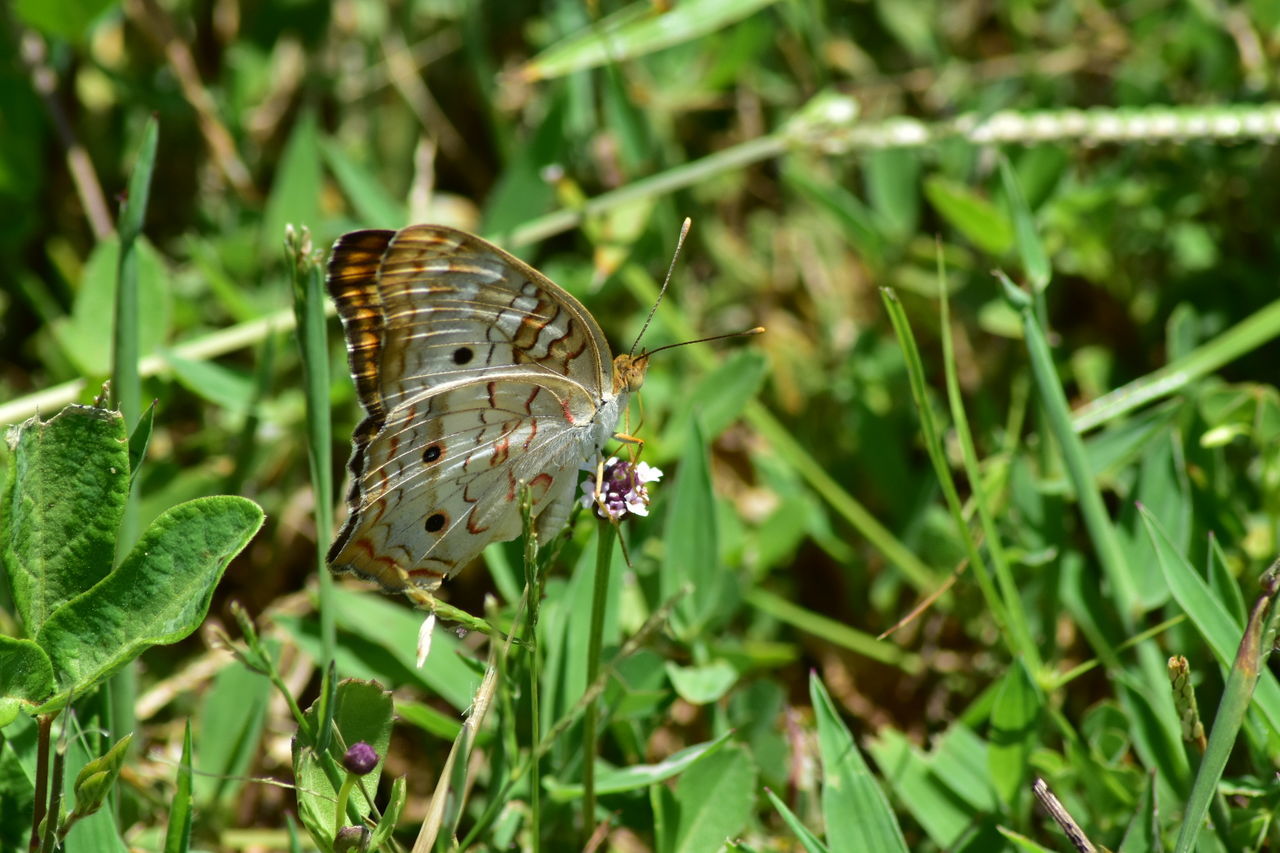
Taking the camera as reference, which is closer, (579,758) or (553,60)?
(579,758)

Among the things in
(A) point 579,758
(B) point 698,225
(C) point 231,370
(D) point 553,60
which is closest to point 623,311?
(B) point 698,225

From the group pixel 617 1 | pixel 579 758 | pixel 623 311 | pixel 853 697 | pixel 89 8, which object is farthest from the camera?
pixel 617 1

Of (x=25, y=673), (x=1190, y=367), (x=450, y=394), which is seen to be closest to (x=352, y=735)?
(x=25, y=673)

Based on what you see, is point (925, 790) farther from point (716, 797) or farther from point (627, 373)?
point (627, 373)

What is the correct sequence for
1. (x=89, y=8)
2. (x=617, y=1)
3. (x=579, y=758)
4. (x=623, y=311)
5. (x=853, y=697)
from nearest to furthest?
1. (x=579, y=758)
2. (x=853, y=697)
3. (x=89, y=8)
4. (x=623, y=311)
5. (x=617, y=1)

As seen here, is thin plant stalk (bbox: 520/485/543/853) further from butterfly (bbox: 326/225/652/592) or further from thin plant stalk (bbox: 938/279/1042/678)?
thin plant stalk (bbox: 938/279/1042/678)

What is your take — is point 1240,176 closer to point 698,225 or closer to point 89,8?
point 698,225

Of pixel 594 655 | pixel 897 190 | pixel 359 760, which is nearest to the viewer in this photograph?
pixel 359 760

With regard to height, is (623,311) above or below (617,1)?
below
